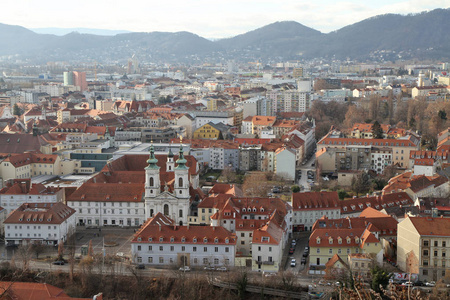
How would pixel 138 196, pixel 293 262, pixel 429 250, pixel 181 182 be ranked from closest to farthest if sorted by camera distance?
1. pixel 429 250
2. pixel 293 262
3. pixel 181 182
4. pixel 138 196

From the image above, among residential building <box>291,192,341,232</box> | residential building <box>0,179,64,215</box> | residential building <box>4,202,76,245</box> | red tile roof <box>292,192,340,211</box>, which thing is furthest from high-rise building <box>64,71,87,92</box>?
residential building <box>291,192,341,232</box>

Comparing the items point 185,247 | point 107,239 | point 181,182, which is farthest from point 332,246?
point 107,239

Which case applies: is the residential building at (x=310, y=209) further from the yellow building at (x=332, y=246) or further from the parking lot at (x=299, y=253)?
the yellow building at (x=332, y=246)

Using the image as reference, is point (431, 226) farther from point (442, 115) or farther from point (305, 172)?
point (442, 115)

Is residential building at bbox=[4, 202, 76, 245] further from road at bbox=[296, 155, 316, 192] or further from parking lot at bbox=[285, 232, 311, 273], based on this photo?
road at bbox=[296, 155, 316, 192]

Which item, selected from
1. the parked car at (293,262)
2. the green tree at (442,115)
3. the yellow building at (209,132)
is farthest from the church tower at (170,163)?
the green tree at (442,115)
